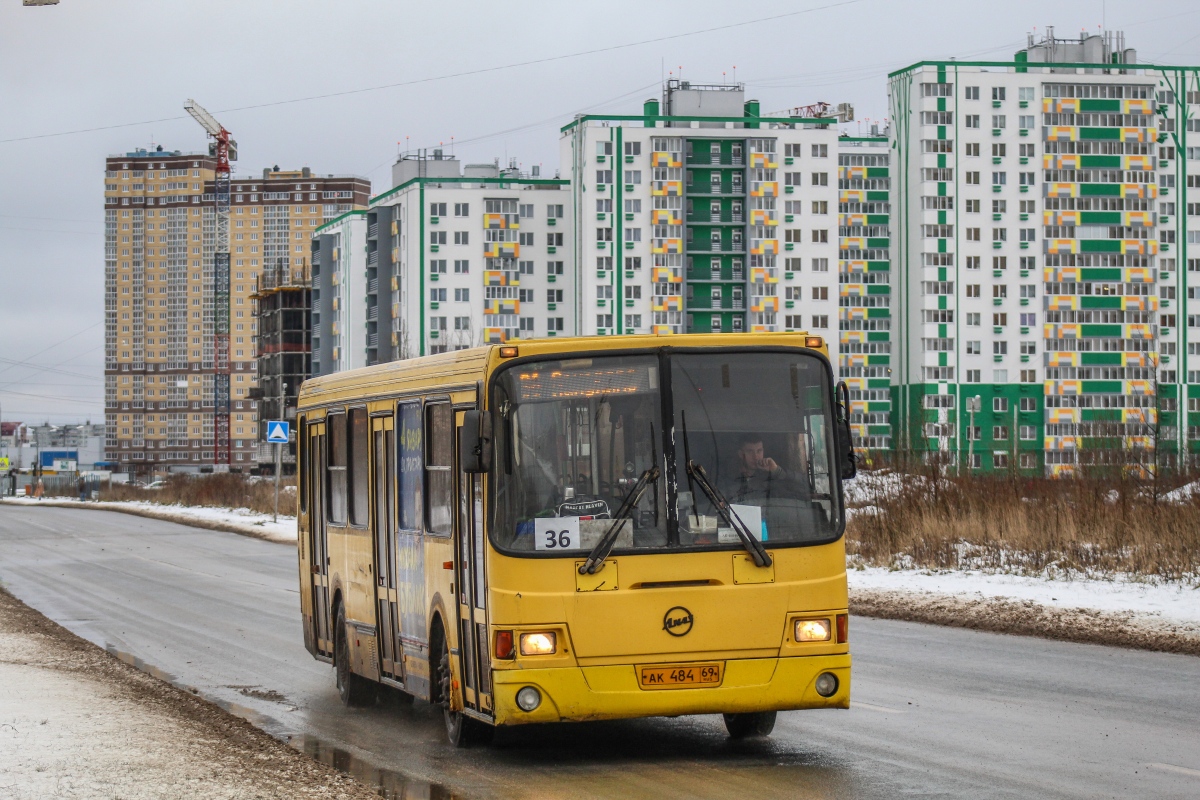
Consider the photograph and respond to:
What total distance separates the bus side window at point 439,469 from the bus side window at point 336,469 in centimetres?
255

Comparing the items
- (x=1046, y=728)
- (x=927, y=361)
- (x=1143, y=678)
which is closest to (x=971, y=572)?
(x=1143, y=678)

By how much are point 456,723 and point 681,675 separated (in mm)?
1952

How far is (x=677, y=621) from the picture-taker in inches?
392

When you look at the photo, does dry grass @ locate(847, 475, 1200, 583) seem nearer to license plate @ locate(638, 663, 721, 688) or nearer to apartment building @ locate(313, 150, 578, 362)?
license plate @ locate(638, 663, 721, 688)

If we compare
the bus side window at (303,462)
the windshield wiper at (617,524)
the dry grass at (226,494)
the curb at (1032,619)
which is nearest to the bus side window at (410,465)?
the windshield wiper at (617,524)

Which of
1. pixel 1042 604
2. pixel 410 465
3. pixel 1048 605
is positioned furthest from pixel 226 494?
pixel 410 465

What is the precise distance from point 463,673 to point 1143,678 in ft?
20.9

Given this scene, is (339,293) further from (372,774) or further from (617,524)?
(617,524)

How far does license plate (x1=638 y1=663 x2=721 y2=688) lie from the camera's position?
9930 mm

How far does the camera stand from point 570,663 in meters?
9.87

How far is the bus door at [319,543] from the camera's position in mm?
14859

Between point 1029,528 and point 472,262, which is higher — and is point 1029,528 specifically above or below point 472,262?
below

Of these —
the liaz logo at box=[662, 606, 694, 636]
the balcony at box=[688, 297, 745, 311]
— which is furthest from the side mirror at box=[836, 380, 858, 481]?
the balcony at box=[688, 297, 745, 311]

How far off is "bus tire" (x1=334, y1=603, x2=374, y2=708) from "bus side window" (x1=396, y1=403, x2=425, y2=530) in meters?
2.32
